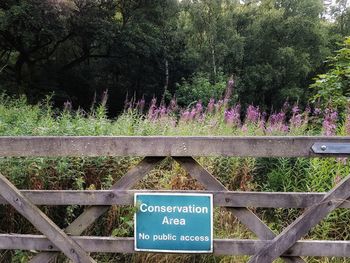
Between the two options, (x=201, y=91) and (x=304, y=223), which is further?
(x=201, y=91)

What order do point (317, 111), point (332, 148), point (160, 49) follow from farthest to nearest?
1. point (160, 49)
2. point (317, 111)
3. point (332, 148)

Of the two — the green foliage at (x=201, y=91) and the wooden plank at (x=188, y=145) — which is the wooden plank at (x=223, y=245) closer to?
the wooden plank at (x=188, y=145)

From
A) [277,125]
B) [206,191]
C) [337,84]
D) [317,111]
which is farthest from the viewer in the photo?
[337,84]

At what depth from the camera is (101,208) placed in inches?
123

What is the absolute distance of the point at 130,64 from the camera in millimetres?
30469

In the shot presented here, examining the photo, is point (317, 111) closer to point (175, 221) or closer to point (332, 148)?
point (332, 148)

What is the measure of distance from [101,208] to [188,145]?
2.65 ft

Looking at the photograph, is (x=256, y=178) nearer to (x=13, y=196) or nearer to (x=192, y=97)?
(x=13, y=196)

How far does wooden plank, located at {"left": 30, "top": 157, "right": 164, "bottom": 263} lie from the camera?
3.01 m

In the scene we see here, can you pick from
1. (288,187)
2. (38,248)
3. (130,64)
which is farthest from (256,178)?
(130,64)

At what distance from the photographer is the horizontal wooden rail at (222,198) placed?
2.98 m

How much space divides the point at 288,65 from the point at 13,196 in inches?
1258

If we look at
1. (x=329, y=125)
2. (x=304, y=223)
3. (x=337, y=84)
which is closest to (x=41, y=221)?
(x=304, y=223)

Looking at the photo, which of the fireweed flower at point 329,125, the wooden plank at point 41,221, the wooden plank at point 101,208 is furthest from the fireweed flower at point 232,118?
the wooden plank at point 41,221
